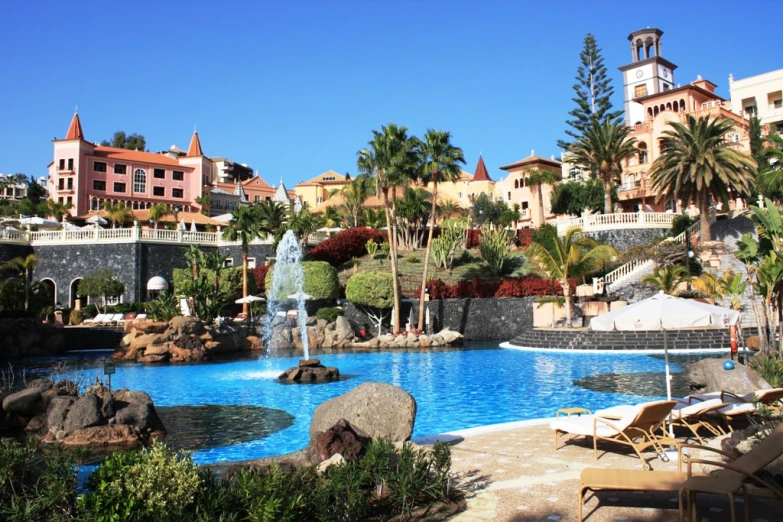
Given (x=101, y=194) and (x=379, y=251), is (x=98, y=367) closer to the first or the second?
(x=379, y=251)

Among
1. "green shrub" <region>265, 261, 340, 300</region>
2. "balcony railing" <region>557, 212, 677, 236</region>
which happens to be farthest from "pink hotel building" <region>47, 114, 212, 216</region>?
"balcony railing" <region>557, 212, 677, 236</region>

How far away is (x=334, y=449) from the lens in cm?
689

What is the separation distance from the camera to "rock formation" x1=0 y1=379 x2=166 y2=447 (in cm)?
1098

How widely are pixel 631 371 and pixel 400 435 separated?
12340mm

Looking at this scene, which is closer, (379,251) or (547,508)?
(547,508)

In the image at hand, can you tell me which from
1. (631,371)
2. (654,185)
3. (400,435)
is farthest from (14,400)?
(654,185)

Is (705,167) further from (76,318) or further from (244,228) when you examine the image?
(76,318)

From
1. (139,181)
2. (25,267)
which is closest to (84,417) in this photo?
(25,267)

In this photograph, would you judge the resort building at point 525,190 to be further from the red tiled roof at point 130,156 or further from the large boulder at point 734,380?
the large boulder at point 734,380

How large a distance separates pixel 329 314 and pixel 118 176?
49253 mm

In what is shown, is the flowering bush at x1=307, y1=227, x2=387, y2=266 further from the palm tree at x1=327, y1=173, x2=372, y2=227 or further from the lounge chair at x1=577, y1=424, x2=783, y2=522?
the lounge chair at x1=577, y1=424, x2=783, y2=522

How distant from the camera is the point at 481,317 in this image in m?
33.8

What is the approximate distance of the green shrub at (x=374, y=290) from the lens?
3262 centimetres

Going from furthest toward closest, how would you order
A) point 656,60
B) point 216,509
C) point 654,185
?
1. point 656,60
2. point 654,185
3. point 216,509
